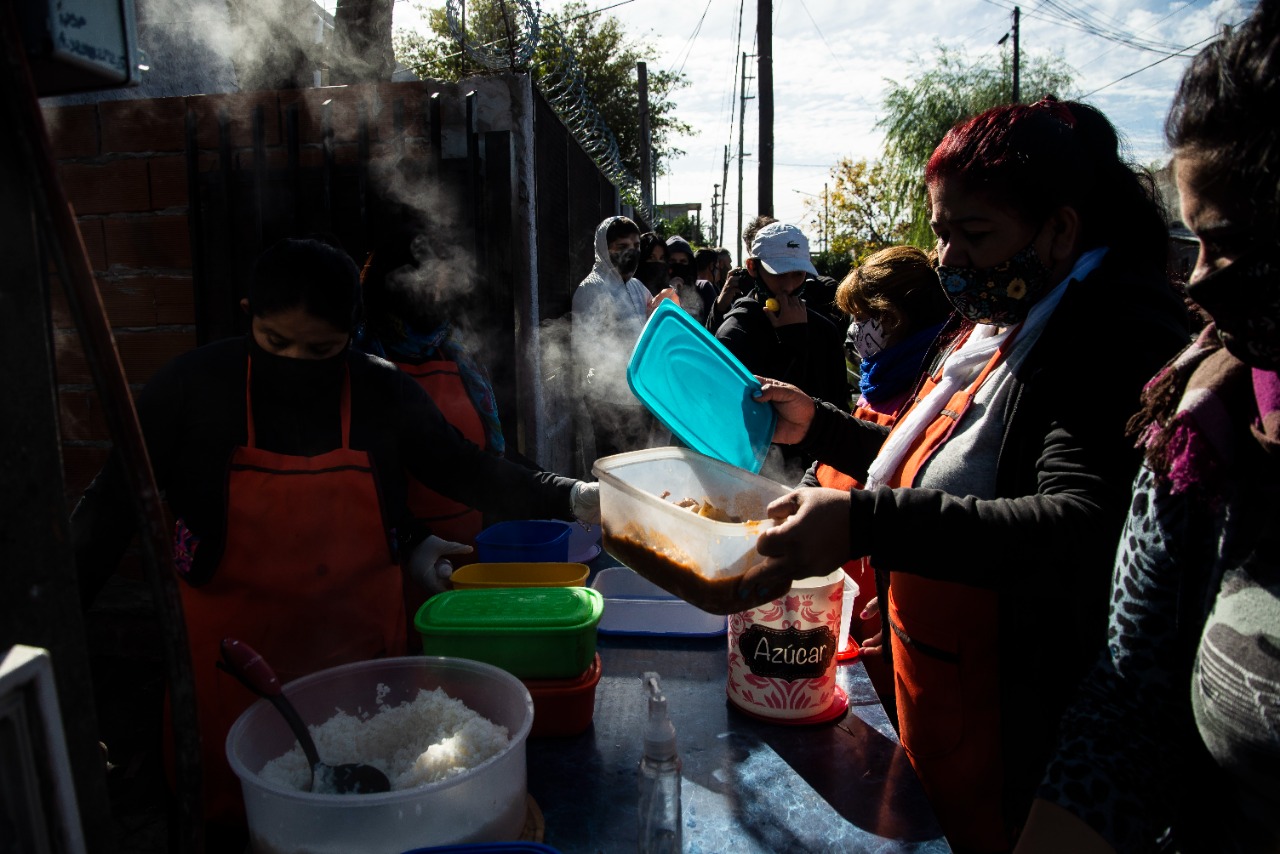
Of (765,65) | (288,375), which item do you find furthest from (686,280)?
(288,375)

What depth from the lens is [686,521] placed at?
4.79ft

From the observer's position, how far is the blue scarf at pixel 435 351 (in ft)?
10.7

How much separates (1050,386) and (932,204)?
52 cm

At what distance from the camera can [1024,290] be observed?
1.58 m

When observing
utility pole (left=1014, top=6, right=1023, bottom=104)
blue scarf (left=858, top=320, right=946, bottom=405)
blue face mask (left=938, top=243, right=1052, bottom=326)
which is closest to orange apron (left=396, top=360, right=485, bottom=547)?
blue scarf (left=858, top=320, right=946, bottom=405)

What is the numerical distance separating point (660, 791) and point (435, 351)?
2.43m

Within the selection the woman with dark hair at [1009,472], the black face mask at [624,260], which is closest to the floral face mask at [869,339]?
the woman with dark hair at [1009,472]

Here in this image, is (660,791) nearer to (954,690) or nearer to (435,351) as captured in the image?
(954,690)

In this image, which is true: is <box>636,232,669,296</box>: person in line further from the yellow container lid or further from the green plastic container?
the green plastic container

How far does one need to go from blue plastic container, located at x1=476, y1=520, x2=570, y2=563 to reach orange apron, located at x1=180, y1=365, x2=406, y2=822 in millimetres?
436

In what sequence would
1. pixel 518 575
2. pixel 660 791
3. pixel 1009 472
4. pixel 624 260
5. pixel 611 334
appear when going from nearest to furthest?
pixel 660 791 → pixel 1009 472 → pixel 518 575 → pixel 611 334 → pixel 624 260

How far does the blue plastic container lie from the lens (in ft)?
7.62

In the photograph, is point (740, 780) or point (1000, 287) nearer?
point (740, 780)

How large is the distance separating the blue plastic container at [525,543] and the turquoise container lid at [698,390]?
59 centimetres
